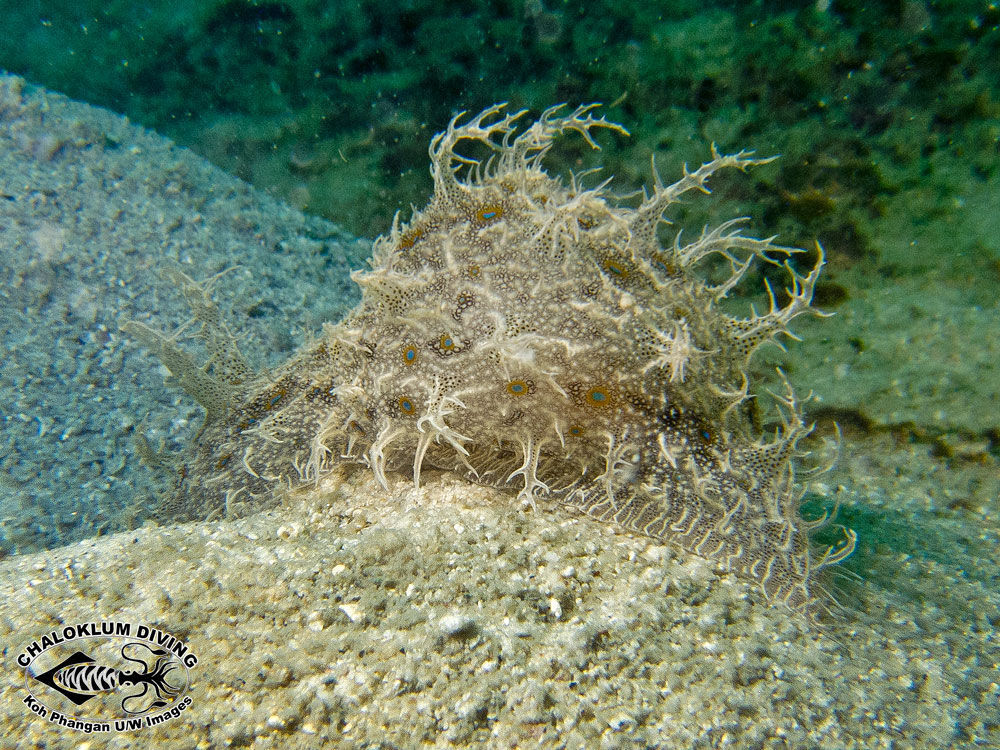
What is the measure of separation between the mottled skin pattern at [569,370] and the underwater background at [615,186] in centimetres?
65

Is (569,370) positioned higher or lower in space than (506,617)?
higher

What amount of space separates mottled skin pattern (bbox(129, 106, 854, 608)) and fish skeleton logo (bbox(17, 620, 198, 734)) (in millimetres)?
1006

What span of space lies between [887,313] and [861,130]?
1.17m

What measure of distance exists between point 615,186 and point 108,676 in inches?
154

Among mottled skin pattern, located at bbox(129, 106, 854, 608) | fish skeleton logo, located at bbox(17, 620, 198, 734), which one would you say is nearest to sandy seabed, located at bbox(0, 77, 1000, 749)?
fish skeleton logo, located at bbox(17, 620, 198, 734)

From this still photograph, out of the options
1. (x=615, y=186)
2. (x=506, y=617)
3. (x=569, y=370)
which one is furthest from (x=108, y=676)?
(x=615, y=186)

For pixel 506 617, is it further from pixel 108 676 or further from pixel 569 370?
pixel 108 676

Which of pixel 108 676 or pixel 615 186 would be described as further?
pixel 615 186

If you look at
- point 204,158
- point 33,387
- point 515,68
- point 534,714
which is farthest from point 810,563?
point 204,158

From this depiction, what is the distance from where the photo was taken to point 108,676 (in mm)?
1620

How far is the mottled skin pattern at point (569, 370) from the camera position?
2344 millimetres

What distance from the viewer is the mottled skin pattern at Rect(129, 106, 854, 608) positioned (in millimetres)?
2344

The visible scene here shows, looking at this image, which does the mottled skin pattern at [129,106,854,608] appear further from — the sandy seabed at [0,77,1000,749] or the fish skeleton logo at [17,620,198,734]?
the fish skeleton logo at [17,620,198,734]

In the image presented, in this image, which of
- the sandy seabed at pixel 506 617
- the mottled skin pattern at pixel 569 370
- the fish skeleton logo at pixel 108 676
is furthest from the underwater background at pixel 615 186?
the fish skeleton logo at pixel 108 676
